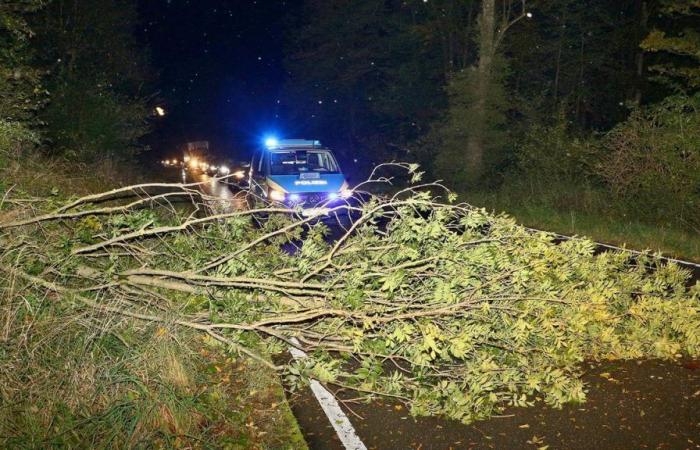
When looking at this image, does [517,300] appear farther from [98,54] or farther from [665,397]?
[98,54]

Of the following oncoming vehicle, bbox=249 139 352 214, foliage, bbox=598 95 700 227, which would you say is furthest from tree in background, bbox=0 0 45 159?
foliage, bbox=598 95 700 227

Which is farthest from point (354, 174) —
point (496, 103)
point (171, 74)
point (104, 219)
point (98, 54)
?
point (171, 74)

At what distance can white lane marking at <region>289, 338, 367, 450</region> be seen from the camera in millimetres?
3914

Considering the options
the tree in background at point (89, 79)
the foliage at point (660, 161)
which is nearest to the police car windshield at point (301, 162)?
the tree in background at point (89, 79)

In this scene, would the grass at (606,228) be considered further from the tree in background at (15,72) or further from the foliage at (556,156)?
the tree in background at (15,72)

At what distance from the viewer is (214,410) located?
4027mm

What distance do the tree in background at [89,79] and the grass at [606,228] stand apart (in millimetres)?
12360

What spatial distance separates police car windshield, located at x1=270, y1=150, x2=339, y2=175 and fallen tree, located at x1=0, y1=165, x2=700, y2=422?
7.43 m

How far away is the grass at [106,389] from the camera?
363 cm

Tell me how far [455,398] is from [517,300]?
0.98 metres

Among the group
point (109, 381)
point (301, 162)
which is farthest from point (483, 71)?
point (109, 381)

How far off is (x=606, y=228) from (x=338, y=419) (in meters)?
10.7

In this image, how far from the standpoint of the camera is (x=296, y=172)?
1220cm

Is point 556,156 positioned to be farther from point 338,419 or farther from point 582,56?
point 582,56
